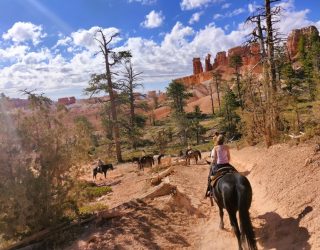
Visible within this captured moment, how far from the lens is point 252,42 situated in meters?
23.5

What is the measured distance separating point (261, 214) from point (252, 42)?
51.6ft

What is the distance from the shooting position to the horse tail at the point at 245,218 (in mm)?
7690

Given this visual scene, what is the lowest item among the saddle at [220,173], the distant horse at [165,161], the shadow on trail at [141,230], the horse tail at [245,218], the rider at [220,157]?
the distant horse at [165,161]

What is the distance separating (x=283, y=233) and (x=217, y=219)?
2.66m

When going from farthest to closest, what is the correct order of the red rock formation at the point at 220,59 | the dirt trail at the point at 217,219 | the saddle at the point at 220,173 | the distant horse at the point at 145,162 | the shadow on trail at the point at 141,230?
the red rock formation at the point at 220,59 < the distant horse at the point at 145,162 < the shadow on trail at the point at 141,230 < the saddle at the point at 220,173 < the dirt trail at the point at 217,219

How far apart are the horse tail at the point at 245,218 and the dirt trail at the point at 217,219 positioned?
0.77 m

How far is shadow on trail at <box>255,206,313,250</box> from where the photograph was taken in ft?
25.3

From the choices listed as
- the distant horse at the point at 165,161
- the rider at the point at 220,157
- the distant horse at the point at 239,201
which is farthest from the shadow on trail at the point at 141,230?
the distant horse at the point at 165,161

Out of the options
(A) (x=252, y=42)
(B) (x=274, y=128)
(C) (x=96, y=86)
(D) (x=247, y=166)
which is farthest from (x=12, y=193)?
Result: (C) (x=96, y=86)

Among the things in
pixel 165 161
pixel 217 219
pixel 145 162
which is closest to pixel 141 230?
pixel 217 219

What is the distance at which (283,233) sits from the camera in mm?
8391

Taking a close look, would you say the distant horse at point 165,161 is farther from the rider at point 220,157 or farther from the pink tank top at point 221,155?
the pink tank top at point 221,155

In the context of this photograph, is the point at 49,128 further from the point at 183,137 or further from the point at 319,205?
the point at 183,137

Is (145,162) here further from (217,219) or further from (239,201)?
(239,201)
